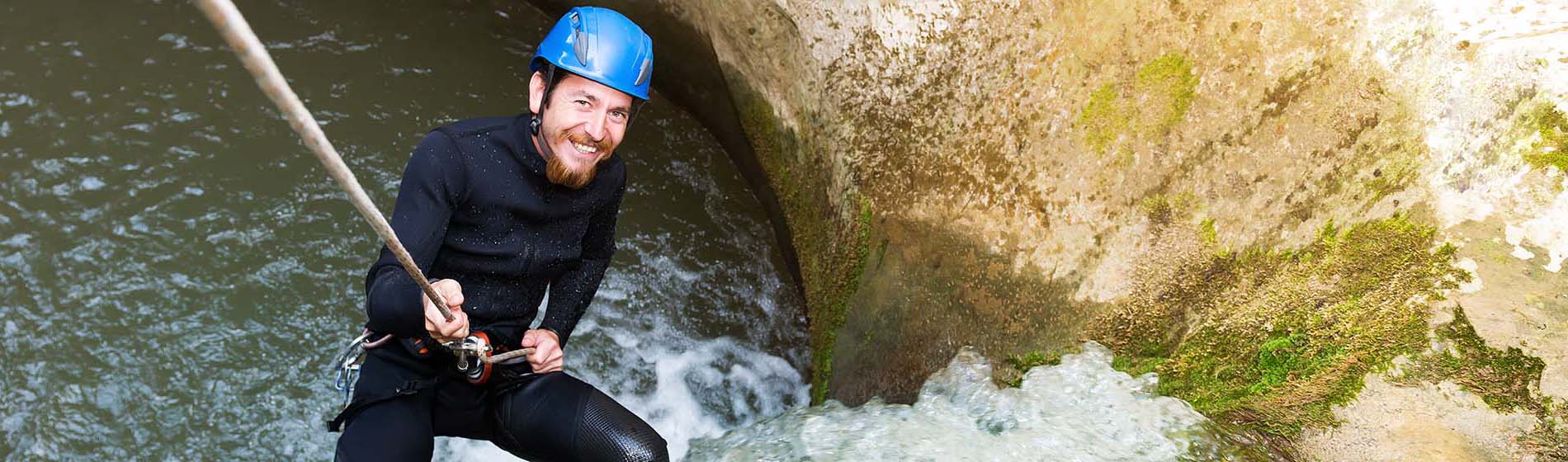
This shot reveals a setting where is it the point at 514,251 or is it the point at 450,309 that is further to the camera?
the point at 514,251

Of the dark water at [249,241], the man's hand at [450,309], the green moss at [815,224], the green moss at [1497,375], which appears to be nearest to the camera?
the man's hand at [450,309]

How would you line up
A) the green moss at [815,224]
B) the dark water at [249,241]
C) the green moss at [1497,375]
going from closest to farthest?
the green moss at [1497,375] → the dark water at [249,241] → the green moss at [815,224]

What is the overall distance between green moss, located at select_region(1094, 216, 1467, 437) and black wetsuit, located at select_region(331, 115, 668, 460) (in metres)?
1.49

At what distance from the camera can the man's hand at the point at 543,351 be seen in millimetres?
2977

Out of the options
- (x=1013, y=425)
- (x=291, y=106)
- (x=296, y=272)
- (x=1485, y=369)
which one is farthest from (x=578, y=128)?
(x=1485, y=369)

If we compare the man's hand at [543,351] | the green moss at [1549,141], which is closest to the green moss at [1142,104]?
the green moss at [1549,141]

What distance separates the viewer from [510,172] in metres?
2.81

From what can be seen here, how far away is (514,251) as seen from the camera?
9.36 feet

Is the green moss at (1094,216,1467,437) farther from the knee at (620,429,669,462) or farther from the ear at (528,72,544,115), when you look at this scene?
the ear at (528,72,544,115)

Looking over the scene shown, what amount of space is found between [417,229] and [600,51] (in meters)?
0.64

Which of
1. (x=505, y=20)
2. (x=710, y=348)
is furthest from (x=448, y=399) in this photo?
(x=505, y=20)

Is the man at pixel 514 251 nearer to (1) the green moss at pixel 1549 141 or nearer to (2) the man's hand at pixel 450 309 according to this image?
(2) the man's hand at pixel 450 309

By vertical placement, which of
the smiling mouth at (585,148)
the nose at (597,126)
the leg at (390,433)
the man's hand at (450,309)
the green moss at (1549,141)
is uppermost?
the green moss at (1549,141)

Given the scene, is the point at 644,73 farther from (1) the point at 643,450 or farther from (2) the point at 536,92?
(1) the point at 643,450
